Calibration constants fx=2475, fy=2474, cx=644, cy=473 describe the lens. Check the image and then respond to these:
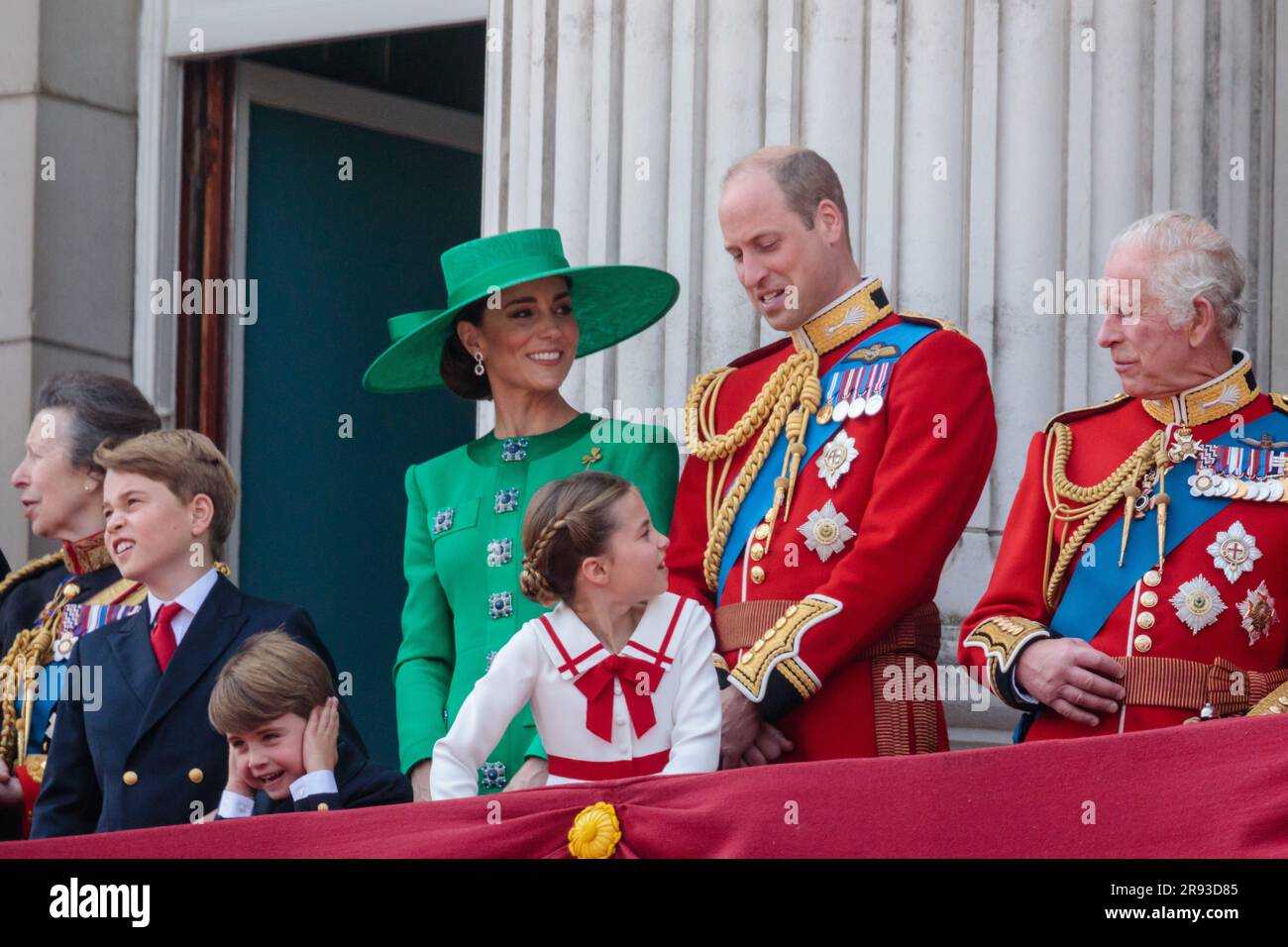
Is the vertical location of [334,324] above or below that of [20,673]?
above

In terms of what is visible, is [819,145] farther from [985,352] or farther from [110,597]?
[110,597]

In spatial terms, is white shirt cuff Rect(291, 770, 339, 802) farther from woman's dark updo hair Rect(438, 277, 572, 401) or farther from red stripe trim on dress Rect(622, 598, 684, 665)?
woman's dark updo hair Rect(438, 277, 572, 401)

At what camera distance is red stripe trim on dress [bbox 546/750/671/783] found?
423 centimetres

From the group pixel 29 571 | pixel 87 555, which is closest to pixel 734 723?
pixel 87 555

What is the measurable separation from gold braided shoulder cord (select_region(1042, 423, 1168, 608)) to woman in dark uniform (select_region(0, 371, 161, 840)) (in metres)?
2.03

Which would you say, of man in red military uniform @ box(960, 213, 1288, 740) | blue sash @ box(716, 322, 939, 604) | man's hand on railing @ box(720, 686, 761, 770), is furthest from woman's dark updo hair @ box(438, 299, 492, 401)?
man in red military uniform @ box(960, 213, 1288, 740)

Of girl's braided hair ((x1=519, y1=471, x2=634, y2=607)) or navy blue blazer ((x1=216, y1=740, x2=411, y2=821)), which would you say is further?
navy blue blazer ((x1=216, y1=740, x2=411, y2=821))

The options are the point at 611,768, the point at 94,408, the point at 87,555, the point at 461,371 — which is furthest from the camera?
the point at 94,408

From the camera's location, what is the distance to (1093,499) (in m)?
4.34

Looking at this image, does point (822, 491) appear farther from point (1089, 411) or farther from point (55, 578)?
point (55, 578)

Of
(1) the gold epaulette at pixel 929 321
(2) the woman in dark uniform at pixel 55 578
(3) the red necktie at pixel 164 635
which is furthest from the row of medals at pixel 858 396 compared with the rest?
(2) the woman in dark uniform at pixel 55 578

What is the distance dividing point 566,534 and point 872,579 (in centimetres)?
54

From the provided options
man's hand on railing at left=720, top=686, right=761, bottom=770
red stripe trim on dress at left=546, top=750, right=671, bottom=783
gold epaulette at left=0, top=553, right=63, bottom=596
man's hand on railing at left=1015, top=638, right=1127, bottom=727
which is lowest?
red stripe trim on dress at left=546, top=750, right=671, bottom=783

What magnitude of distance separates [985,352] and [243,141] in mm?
2986
